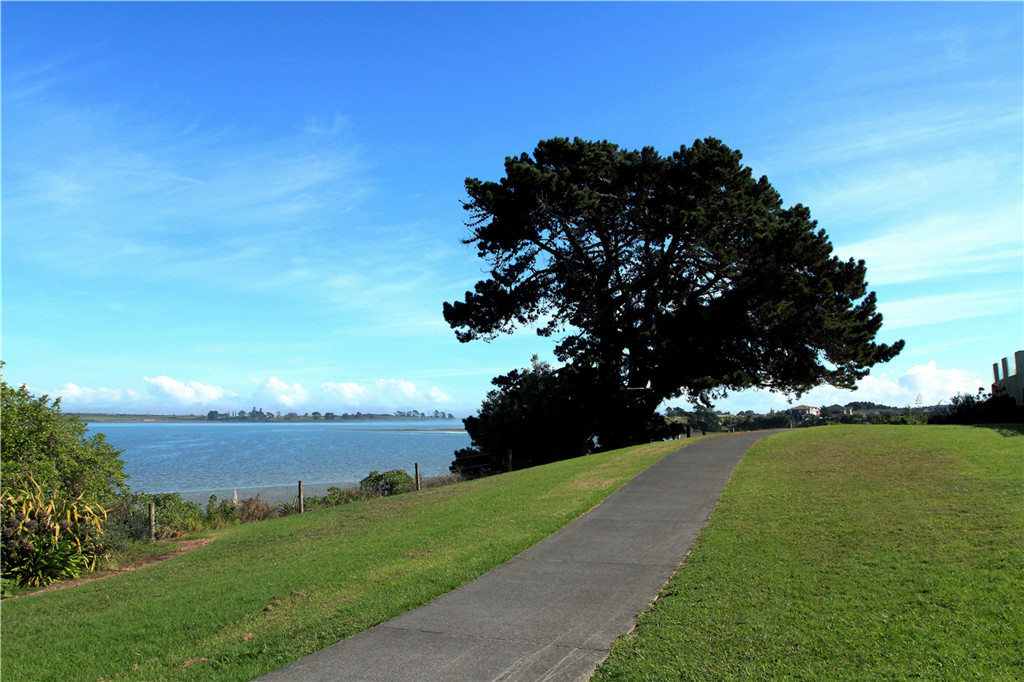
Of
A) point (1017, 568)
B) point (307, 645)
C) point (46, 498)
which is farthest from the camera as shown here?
point (46, 498)

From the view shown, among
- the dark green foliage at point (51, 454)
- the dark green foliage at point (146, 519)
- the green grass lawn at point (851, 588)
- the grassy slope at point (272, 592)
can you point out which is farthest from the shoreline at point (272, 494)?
the green grass lawn at point (851, 588)

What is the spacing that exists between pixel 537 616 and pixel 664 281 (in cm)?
2676

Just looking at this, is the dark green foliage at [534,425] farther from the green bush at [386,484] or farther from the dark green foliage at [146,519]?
the dark green foliage at [146,519]

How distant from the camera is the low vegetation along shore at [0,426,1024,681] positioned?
5.61 meters

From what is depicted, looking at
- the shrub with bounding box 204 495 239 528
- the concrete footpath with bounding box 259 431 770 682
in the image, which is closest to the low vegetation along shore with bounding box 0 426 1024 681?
the concrete footpath with bounding box 259 431 770 682

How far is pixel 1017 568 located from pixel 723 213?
23.5m

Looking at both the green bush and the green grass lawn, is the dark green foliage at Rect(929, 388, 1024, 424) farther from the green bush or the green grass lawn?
the green bush

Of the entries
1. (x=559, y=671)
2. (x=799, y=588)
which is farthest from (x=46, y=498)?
(x=799, y=588)

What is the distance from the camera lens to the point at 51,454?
50.9 feet

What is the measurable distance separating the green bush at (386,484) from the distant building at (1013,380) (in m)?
25.5

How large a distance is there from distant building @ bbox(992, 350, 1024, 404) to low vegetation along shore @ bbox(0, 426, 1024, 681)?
16213 millimetres

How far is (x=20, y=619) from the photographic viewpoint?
10008 mm

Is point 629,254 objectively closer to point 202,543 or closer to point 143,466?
point 202,543

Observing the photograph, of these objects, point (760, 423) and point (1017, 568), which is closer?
point (1017, 568)
